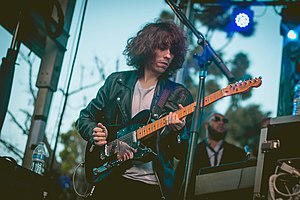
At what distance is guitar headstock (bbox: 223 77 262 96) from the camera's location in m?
3.18

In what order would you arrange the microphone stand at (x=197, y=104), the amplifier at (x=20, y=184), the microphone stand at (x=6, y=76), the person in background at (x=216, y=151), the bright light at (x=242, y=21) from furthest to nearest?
1. the person in background at (x=216, y=151)
2. the bright light at (x=242, y=21)
3. the microphone stand at (x=6, y=76)
4. the amplifier at (x=20, y=184)
5. the microphone stand at (x=197, y=104)

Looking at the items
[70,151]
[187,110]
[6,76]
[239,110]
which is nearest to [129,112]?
[187,110]

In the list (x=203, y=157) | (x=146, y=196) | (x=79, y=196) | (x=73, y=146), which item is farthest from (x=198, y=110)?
(x=73, y=146)

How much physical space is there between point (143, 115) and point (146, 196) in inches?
21.1

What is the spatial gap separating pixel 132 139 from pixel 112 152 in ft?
0.55

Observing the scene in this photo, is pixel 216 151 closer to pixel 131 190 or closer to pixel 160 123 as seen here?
pixel 160 123

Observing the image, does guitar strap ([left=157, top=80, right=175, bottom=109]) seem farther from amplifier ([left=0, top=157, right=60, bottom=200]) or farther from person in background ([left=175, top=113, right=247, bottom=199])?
person in background ([left=175, top=113, right=247, bottom=199])

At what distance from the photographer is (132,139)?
3.29 m

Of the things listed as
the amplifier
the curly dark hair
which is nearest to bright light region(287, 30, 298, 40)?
the curly dark hair

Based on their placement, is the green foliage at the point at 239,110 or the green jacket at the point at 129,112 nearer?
the green jacket at the point at 129,112

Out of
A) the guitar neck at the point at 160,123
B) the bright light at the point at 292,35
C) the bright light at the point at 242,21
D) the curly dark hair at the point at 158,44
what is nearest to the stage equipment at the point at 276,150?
the guitar neck at the point at 160,123

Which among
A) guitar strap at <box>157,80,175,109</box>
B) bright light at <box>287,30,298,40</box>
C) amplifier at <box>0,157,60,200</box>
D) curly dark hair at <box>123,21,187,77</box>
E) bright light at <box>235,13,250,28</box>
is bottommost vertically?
amplifier at <box>0,157,60,200</box>

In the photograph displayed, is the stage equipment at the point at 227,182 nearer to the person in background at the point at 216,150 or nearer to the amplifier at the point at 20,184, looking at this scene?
the amplifier at the point at 20,184

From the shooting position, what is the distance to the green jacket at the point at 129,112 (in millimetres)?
3174
